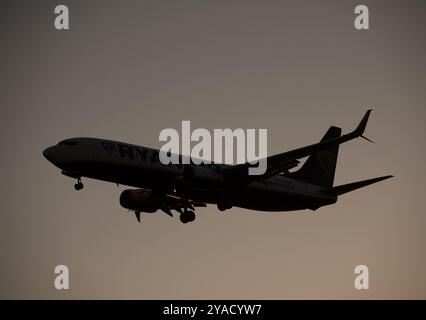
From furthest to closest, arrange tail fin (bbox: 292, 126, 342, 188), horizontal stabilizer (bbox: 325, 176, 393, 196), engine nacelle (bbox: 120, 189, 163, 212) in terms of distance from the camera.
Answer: tail fin (bbox: 292, 126, 342, 188), engine nacelle (bbox: 120, 189, 163, 212), horizontal stabilizer (bbox: 325, 176, 393, 196)

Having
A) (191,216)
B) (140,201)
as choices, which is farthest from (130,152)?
(191,216)

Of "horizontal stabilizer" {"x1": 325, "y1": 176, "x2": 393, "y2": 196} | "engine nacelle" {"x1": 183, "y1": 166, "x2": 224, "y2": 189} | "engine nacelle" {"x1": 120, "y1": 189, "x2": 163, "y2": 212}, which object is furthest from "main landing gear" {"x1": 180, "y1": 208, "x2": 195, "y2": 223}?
"horizontal stabilizer" {"x1": 325, "y1": 176, "x2": 393, "y2": 196}

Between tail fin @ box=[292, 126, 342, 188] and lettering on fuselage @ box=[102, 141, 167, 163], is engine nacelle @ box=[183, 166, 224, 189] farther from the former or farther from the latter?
tail fin @ box=[292, 126, 342, 188]

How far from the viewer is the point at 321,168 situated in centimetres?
6025

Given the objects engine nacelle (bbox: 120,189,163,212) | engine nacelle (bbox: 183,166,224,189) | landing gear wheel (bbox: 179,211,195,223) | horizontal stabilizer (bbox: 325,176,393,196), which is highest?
engine nacelle (bbox: 183,166,224,189)

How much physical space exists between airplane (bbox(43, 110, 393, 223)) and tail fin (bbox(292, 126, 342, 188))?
10.0 ft

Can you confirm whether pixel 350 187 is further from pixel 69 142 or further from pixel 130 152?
pixel 69 142

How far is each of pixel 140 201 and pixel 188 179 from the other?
9.72 meters

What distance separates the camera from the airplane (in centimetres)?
4416

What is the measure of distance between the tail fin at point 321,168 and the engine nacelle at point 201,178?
1243cm

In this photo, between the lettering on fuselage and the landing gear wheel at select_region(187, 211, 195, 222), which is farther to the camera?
the landing gear wheel at select_region(187, 211, 195, 222)

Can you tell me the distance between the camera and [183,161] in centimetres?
4719
